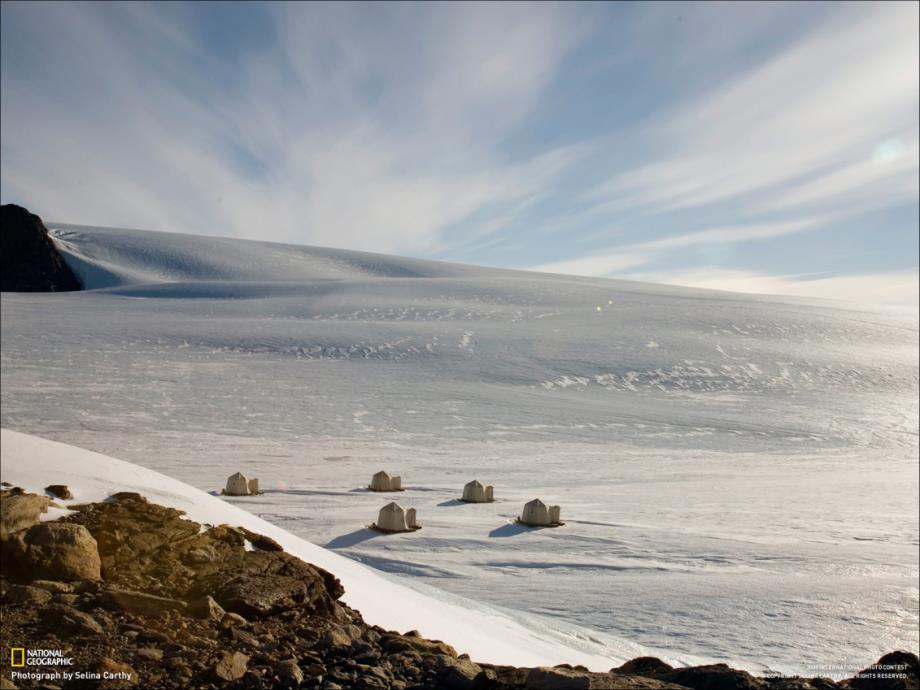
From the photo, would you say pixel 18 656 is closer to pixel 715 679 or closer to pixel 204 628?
pixel 204 628

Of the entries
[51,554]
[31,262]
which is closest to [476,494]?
[51,554]

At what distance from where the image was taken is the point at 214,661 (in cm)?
243

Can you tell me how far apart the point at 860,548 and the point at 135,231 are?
5671 cm

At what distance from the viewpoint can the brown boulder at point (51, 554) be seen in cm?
284

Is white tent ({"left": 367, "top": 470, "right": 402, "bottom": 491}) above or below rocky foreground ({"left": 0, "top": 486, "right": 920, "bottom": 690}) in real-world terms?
below

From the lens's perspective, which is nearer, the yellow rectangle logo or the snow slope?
the yellow rectangle logo

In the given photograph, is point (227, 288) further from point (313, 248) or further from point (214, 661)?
point (214, 661)

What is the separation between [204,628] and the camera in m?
2.66

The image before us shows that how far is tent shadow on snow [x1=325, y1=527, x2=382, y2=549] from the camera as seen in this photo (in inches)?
288

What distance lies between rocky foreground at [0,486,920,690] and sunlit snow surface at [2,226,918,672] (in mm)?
2855

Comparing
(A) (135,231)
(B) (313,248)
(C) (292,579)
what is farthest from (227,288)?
(C) (292,579)

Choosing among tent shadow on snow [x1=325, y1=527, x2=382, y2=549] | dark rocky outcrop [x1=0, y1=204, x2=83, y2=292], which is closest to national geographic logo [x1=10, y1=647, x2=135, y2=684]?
tent shadow on snow [x1=325, y1=527, x2=382, y2=549]

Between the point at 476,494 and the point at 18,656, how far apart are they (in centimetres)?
749

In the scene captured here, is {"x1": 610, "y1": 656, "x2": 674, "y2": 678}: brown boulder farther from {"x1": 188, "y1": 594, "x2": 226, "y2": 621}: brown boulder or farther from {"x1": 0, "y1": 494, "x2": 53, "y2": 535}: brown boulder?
{"x1": 0, "y1": 494, "x2": 53, "y2": 535}: brown boulder
